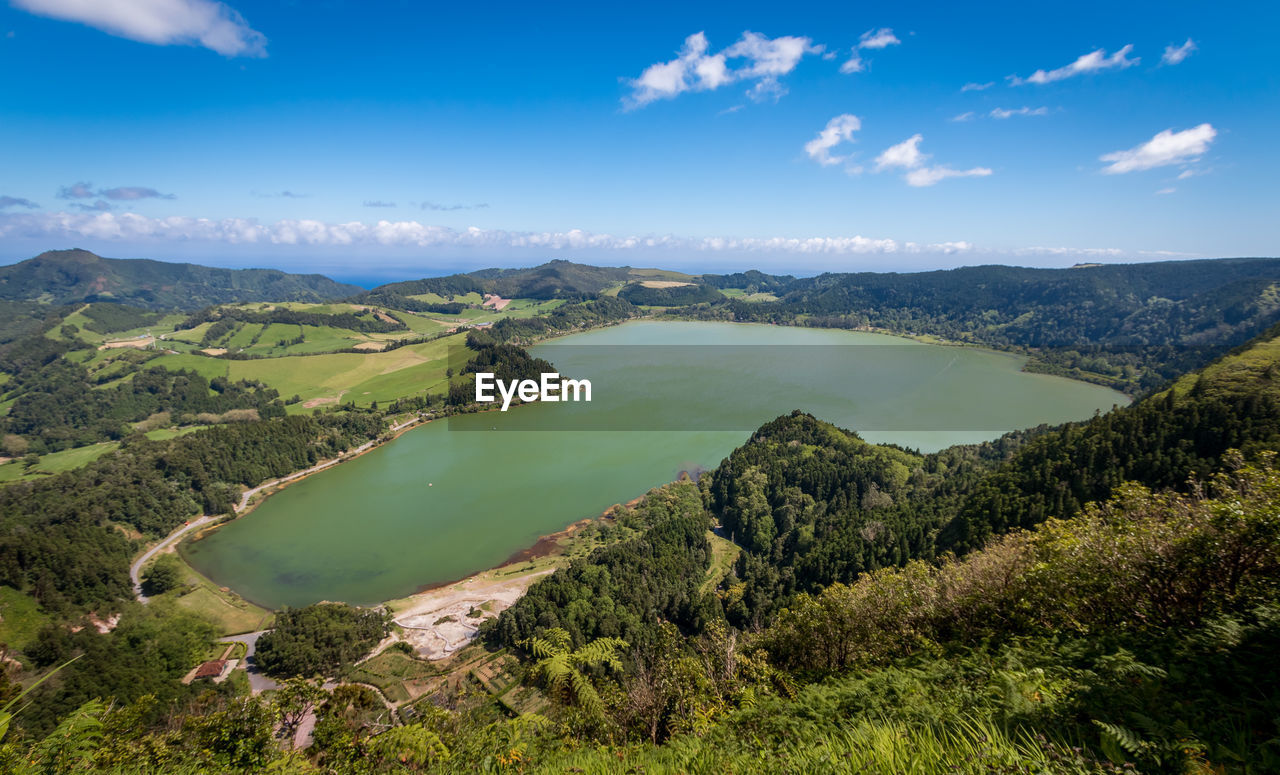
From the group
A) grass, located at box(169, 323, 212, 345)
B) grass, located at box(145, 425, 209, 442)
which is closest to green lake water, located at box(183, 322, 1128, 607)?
grass, located at box(145, 425, 209, 442)

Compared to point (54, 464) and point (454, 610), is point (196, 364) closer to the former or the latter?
point (54, 464)

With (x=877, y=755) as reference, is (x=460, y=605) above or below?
below

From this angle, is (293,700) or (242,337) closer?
(293,700)

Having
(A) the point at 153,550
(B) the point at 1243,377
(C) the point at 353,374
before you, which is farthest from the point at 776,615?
(C) the point at 353,374

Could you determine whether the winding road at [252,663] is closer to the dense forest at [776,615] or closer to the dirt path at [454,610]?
the dense forest at [776,615]

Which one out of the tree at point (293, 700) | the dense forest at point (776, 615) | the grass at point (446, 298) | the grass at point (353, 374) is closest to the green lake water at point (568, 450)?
the dense forest at point (776, 615)

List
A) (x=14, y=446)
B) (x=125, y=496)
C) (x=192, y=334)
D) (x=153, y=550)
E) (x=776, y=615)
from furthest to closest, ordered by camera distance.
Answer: (x=192, y=334) < (x=14, y=446) < (x=125, y=496) < (x=153, y=550) < (x=776, y=615)
